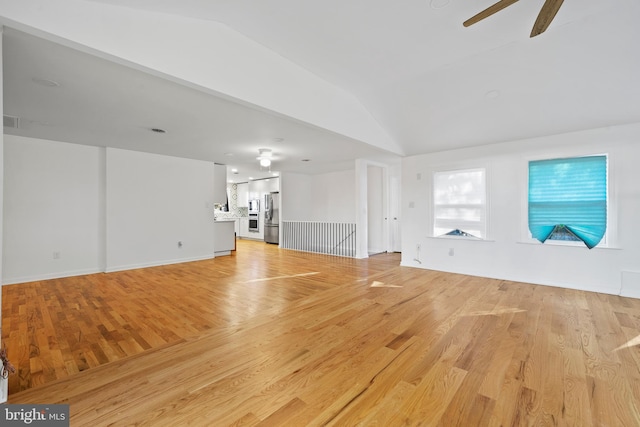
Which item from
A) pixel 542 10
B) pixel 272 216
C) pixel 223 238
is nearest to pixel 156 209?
pixel 223 238

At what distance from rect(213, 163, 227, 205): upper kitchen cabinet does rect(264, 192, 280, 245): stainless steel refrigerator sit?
7.33 ft

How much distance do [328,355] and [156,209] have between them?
5.29 metres

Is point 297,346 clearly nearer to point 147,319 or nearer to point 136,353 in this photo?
point 136,353

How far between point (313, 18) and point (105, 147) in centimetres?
493

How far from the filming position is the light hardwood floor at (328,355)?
1.56 meters

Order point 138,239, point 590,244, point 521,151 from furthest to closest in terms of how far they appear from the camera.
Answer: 1. point 138,239
2. point 521,151
3. point 590,244

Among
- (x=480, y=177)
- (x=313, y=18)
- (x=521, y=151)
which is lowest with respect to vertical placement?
(x=480, y=177)

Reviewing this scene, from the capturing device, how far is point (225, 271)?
16.9 ft

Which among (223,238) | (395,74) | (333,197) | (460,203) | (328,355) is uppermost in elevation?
(395,74)

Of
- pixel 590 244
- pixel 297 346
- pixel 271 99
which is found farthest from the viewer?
pixel 590 244

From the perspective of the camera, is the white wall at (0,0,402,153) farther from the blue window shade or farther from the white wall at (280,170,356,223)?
the white wall at (280,170,356,223)

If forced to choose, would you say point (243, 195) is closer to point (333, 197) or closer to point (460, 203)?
point (333, 197)

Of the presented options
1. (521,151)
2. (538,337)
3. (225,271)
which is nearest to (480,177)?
(521,151)

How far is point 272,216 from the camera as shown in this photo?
9.34 metres
